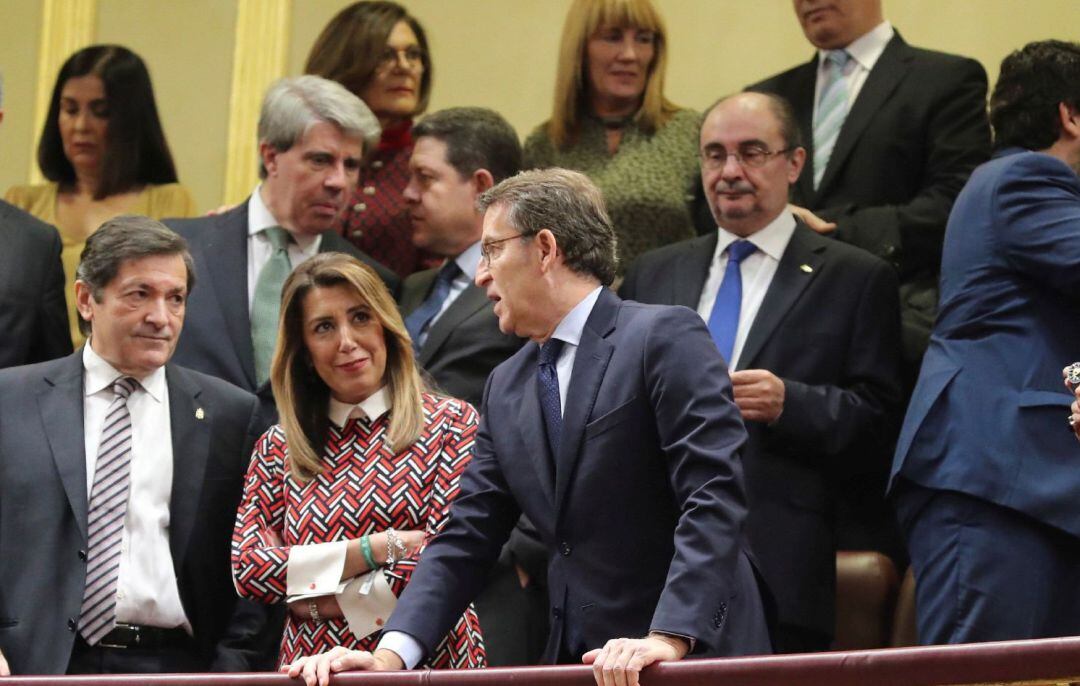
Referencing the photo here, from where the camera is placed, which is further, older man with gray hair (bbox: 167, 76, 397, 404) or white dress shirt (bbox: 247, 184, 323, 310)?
white dress shirt (bbox: 247, 184, 323, 310)

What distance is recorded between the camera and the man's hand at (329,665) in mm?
3143

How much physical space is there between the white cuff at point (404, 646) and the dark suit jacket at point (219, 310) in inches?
52.6

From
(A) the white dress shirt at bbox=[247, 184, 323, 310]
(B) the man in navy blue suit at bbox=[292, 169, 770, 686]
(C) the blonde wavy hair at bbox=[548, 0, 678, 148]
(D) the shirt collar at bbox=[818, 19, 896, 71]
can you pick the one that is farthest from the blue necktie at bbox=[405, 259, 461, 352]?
(D) the shirt collar at bbox=[818, 19, 896, 71]

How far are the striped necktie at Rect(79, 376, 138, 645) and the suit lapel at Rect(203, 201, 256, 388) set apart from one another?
50 centimetres

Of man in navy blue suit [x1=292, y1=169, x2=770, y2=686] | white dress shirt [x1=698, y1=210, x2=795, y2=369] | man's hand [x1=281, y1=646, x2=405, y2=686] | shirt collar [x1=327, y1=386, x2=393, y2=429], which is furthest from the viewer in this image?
white dress shirt [x1=698, y1=210, x2=795, y2=369]

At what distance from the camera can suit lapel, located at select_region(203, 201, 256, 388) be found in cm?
476

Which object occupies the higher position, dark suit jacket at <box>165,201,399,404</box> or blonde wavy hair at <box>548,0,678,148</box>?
blonde wavy hair at <box>548,0,678,148</box>

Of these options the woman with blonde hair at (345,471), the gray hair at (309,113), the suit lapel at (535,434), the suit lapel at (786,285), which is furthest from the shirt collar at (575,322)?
the gray hair at (309,113)

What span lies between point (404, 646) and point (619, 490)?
0.48 m

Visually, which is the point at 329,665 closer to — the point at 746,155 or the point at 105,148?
the point at 746,155

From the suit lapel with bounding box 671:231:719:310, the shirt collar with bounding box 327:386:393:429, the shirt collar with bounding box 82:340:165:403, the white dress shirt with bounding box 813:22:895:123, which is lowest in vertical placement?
the shirt collar with bounding box 82:340:165:403

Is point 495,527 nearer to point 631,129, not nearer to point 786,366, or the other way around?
point 786,366

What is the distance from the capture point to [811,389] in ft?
14.5

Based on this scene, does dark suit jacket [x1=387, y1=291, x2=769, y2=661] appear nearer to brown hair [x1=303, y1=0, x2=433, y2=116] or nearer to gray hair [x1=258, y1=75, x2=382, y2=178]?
gray hair [x1=258, y1=75, x2=382, y2=178]
